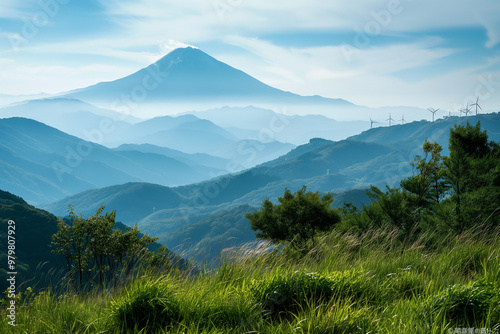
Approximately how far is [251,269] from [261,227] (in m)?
27.6

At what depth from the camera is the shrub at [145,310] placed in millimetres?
4168

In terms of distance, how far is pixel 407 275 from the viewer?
16.1 ft

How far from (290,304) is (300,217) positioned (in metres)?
25.6

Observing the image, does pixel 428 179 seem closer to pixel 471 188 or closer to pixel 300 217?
pixel 300 217

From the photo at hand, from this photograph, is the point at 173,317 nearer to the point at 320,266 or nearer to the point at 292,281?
the point at 292,281

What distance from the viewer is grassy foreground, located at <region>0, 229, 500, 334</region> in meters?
3.82

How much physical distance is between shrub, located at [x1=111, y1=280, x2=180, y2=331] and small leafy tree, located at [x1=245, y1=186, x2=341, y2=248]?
24.1 metres

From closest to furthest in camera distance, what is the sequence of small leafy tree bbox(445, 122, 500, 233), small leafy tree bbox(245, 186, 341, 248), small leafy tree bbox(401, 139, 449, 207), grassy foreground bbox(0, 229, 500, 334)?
grassy foreground bbox(0, 229, 500, 334), small leafy tree bbox(445, 122, 500, 233), small leafy tree bbox(245, 186, 341, 248), small leafy tree bbox(401, 139, 449, 207)

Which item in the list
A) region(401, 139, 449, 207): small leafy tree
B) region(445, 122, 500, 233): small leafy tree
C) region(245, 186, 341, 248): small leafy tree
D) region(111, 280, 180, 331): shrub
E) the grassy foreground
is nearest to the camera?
the grassy foreground

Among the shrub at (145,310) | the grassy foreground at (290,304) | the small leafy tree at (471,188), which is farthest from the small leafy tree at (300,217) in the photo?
the shrub at (145,310)

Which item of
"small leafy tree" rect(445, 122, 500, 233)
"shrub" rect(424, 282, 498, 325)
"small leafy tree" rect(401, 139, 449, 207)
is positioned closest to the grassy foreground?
"shrub" rect(424, 282, 498, 325)

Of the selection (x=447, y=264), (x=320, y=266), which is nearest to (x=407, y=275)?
(x=447, y=264)

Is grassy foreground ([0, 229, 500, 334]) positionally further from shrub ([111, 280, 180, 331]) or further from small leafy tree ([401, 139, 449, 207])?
small leafy tree ([401, 139, 449, 207])

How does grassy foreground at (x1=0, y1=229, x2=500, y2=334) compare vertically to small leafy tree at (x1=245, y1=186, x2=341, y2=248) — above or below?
above
